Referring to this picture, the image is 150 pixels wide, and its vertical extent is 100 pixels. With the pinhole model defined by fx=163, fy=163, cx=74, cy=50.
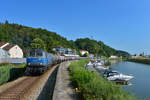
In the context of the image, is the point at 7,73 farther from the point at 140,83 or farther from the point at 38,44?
the point at 38,44

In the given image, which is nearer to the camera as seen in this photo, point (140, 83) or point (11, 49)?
point (140, 83)

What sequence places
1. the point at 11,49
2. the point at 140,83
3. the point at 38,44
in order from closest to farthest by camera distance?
the point at 140,83, the point at 11,49, the point at 38,44

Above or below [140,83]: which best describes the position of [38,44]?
above

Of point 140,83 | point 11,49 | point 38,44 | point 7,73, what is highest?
point 38,44

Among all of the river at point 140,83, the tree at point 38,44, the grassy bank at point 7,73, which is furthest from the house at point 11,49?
the river at point 140,83

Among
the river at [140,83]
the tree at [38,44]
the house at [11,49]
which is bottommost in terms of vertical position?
the river at [140,83]

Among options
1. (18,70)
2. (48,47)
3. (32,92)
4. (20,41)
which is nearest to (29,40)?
(20,41)

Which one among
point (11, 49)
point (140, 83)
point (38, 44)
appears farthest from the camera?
point (38, 44)

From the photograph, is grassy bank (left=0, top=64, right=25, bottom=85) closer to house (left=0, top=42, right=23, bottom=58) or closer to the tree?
house (left=0, top=42, right=23, bottom=58)

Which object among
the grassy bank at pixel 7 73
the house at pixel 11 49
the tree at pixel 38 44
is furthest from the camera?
the tree at pixel 38 44

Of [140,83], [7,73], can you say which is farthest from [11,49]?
Answer: [140,83]

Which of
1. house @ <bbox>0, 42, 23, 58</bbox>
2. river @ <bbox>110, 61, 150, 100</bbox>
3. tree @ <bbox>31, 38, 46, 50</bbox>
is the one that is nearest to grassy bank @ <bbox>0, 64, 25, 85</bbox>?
river @ <bbox>110, 61, 150, 100</bbox>

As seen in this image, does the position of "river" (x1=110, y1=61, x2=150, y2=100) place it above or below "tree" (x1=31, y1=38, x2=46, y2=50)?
below

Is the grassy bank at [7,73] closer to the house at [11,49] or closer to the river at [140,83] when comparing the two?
the river at [140,83]
